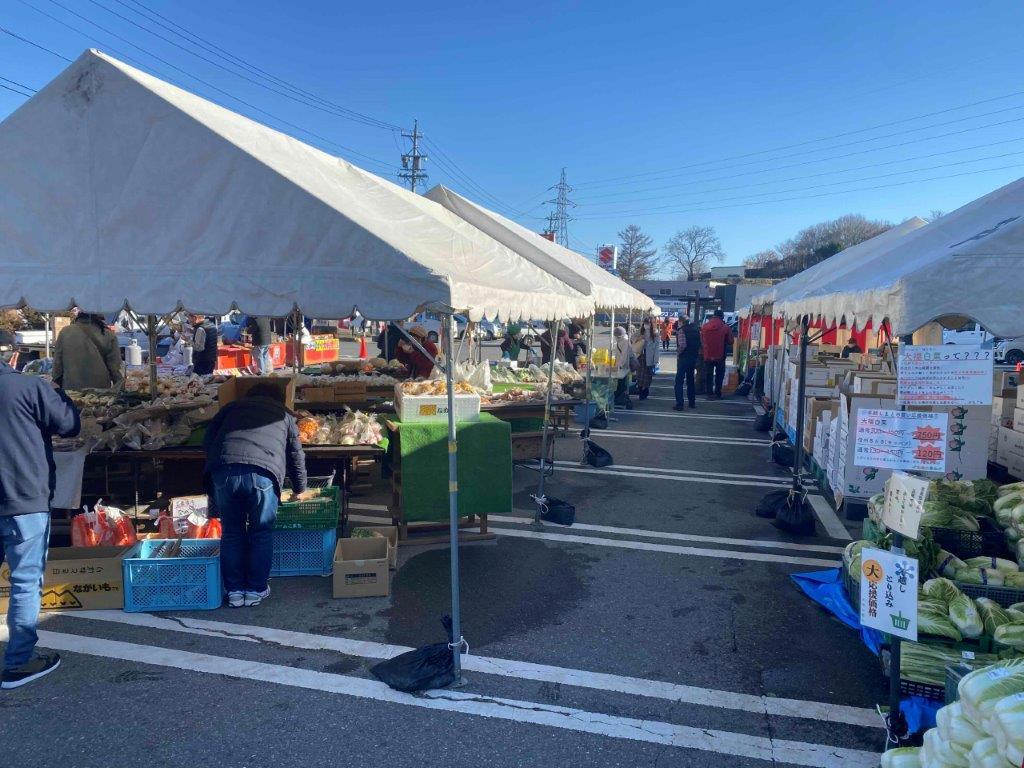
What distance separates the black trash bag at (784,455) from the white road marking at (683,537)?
3.74 m

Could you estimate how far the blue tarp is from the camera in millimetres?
3539

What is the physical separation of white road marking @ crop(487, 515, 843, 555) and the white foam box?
128cm

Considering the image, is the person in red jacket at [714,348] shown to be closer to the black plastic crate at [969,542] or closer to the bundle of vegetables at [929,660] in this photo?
the black plastic crate at [969,542]

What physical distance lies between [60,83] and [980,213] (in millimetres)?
6830

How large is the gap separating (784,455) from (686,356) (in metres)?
Result: 5.62

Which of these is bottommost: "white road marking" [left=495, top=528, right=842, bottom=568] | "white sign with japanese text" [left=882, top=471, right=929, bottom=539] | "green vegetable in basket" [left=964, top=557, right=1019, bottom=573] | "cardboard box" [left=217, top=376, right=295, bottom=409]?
"white road marking" [left=495, top=528, right=842, bottom=568]

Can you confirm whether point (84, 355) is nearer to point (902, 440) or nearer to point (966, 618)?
point (902, 440)

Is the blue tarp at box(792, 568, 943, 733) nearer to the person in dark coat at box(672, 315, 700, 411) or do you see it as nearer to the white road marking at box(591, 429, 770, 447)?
the white road marking at box(591, 429, 770, 447)

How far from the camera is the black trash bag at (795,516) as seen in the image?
6.92 meters

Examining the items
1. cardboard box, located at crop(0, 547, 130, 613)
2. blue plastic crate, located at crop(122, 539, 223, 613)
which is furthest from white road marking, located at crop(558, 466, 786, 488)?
cardboard box, located at crop(0, 547, 130, 613)

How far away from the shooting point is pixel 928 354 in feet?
12.0

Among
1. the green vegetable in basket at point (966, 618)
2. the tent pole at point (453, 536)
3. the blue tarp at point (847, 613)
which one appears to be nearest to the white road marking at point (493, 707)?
the tent pole at point (453, 536)

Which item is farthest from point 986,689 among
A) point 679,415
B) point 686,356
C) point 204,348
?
point 204,348

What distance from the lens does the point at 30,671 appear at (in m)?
4.00
